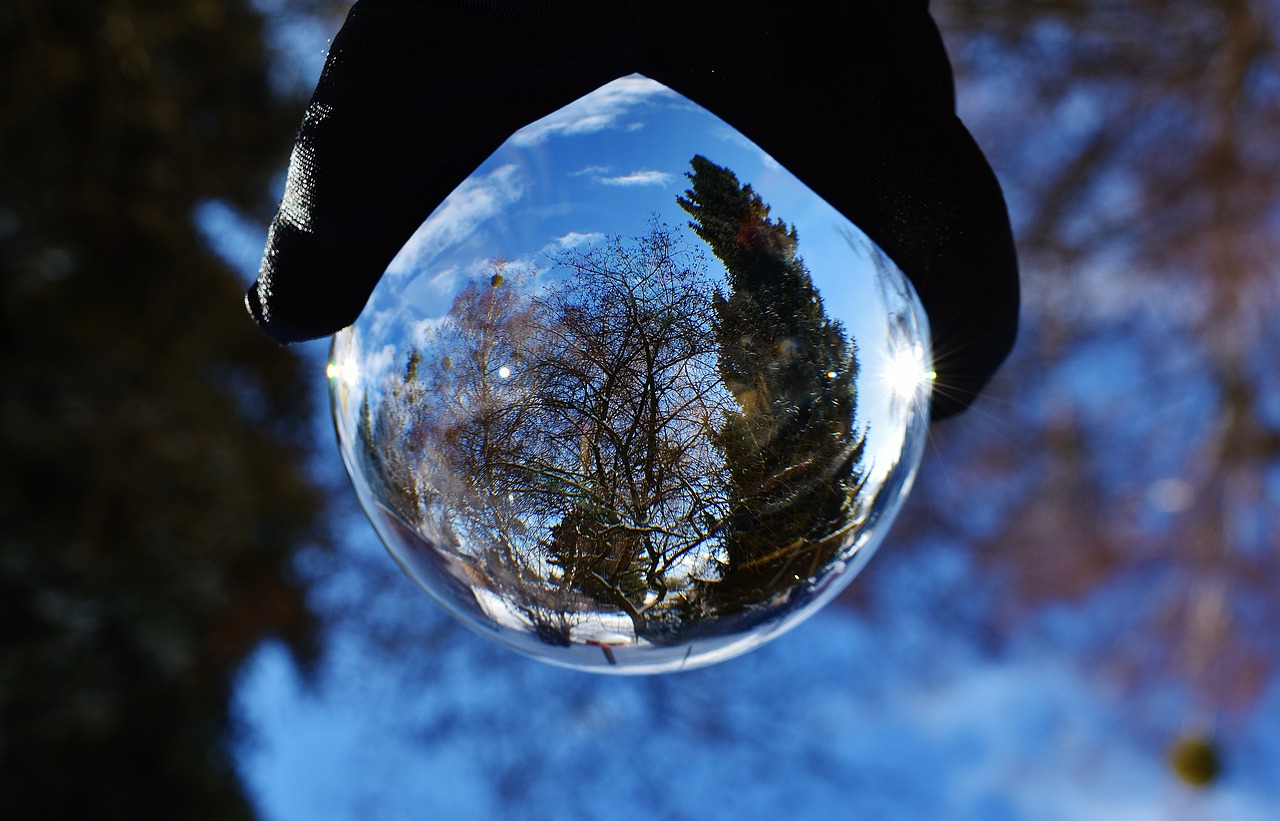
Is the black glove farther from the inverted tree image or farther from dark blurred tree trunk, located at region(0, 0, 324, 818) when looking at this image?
dark blurred tree trunk, located at region(0, 0, 324, 818)

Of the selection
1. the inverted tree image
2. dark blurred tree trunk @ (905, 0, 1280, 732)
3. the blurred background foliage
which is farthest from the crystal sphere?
dark blurred tree trunk @ (905, 0, 1280, 732)

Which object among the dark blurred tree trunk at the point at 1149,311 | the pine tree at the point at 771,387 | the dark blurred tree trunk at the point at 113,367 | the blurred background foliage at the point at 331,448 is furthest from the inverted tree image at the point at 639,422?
the dark blurred tree trunk at the point at 1149,311

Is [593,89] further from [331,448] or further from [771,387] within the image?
[331,448]

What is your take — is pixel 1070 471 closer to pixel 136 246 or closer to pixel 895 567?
pixel 895 567

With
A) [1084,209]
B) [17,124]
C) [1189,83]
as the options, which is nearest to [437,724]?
[17,124]

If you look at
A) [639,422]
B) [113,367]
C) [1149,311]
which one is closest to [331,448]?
[113,367]

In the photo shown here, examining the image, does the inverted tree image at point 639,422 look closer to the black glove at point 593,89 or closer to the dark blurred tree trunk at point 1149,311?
the black glove at point 593,89
